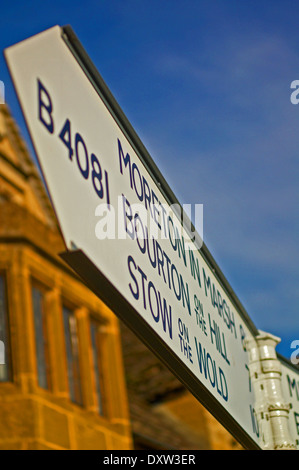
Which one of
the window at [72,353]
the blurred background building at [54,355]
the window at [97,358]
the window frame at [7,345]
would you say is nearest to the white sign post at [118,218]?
the blurred background building at [54,355]

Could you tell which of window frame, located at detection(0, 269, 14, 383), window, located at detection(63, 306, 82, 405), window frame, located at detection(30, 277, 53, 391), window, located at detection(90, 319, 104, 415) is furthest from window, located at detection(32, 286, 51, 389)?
window, located at detection(90, 319, 104, 415)

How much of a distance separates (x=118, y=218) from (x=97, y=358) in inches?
476

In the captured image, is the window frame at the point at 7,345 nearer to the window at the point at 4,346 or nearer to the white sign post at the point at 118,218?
the window at the point at 4,346

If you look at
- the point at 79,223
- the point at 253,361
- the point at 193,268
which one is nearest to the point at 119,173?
the point at 79,223

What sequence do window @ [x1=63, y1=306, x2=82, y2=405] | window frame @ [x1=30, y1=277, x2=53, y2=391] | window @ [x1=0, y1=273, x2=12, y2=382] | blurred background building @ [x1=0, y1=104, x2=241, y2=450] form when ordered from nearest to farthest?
blurred background building @ [x1=0, y1=104, x2=241, y2=450] < window @ [x1=0, y1=273, x2=12, y2=382] < window frame @ [x1=30, y1=277, x2=53, y2=391] < window @ [x1=63, y1=306, x2=82, y2=405]

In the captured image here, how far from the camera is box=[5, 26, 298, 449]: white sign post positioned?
1.74 metres

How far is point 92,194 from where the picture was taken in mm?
1946

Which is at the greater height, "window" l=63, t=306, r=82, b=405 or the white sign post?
"window" l=63, t=306, r=82, b=405

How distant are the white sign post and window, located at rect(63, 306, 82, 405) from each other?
987 cm

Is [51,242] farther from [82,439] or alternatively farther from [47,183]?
[47,183]

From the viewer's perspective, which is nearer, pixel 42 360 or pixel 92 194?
pixel 92 194

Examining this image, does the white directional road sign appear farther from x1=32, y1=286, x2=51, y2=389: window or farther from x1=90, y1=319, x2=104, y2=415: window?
x1=90, y1=319, x2=104, y2=415: window

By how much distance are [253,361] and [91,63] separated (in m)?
2.24
